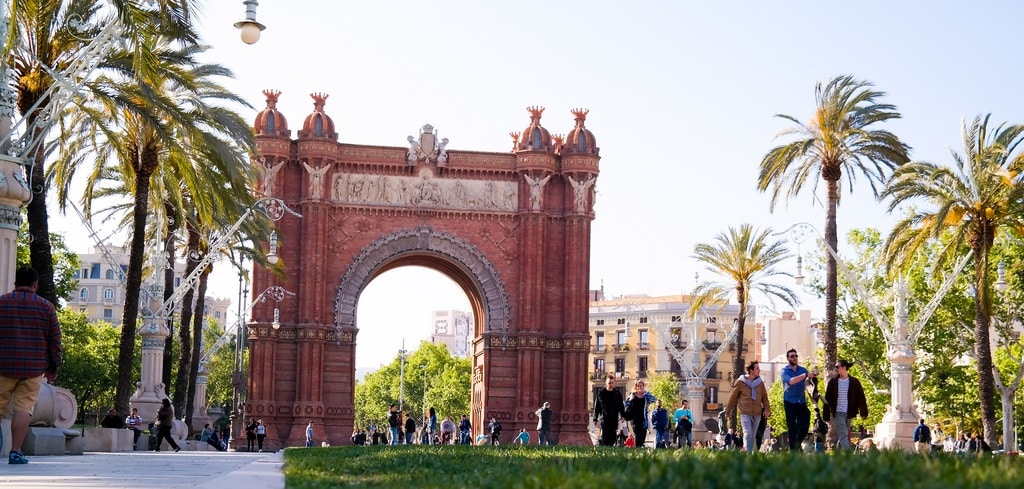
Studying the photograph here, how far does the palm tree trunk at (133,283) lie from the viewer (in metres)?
29.6

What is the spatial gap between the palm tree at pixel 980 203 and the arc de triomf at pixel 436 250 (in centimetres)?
1640

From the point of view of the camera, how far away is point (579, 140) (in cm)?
5175

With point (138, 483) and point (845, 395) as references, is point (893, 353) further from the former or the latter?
point (138, 483)

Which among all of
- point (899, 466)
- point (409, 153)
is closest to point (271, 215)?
point (409, 153)

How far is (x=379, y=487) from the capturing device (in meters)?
9.74

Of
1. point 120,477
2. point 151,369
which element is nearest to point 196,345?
point 151,369

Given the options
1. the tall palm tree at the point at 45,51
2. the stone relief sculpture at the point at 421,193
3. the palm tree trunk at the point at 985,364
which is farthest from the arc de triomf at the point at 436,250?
the tall palm tree at the point at 45,51

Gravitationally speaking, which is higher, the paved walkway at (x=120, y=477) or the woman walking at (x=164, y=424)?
the paved walkway at (x=120, y=477)

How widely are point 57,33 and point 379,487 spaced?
1754cm

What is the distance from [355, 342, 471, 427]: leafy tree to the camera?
109500 mm

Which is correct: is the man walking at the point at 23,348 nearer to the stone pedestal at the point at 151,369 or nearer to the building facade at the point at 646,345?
the stone pedestal at the point at 151,369

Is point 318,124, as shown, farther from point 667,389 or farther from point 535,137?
point 667,389

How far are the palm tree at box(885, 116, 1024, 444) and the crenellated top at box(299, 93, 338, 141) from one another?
2154cm

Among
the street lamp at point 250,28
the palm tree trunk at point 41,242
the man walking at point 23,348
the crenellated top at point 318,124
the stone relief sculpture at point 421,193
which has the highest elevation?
the crenellated top at point 318,124
